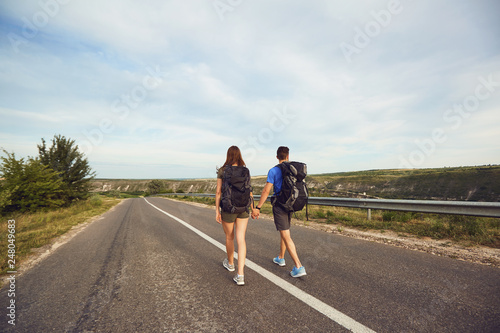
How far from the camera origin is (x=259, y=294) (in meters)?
2.94

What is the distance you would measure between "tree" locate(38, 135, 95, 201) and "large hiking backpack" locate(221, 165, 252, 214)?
2022 cm

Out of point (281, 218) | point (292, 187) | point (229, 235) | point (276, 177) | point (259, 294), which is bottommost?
point (259, 294)

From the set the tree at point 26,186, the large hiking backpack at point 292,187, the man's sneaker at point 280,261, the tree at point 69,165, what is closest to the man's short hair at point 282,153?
the large hiking backpack at point 292,187

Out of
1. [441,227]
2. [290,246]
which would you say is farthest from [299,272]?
[441,227]

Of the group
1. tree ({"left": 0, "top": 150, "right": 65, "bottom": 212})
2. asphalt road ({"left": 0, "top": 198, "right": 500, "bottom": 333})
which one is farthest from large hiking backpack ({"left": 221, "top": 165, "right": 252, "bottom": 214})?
tree ({"left": 0, "top": 150, "right": 65, "bottom": 212})

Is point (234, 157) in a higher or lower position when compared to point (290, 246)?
higher

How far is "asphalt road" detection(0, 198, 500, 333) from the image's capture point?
7.60 ft

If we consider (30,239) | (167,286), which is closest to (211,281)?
(167,286)

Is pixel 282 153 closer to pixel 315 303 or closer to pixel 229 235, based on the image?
pixel 229 235

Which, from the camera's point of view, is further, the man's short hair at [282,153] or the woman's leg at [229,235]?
the man's short hair at [282,153]

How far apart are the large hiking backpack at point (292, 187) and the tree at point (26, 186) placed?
15785 mm

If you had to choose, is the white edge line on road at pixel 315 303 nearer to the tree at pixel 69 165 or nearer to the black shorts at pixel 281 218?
the black shorts at pixel 281 218

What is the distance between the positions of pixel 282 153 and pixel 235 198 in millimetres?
1102

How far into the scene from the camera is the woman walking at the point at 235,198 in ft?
11.0
